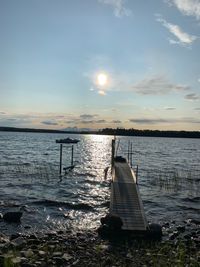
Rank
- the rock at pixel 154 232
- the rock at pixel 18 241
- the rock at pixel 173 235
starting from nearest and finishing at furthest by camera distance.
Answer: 1. the rock at pixel 18 241
2. the rock at pixel 154 232
3. the rock at pixel 173 235

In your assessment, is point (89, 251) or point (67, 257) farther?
point (89, 251)

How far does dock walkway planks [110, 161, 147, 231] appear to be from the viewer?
20975 mm

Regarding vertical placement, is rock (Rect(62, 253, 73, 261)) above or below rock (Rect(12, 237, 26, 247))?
above

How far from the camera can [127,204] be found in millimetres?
24391

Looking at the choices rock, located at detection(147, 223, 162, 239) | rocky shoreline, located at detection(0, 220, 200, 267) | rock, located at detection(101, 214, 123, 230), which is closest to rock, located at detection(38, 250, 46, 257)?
rocky shoreline, located at detection(0, 220, 200, 267)

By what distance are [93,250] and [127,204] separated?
7.05 metres

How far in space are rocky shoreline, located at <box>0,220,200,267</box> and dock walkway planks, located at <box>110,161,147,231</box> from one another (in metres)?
1.29

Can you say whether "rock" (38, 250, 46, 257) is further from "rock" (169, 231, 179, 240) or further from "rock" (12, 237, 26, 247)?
"rock" (169, 231, 179, 240)

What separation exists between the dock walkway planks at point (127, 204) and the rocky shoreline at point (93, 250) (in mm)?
1294

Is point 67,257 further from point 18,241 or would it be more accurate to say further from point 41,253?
point 18,241

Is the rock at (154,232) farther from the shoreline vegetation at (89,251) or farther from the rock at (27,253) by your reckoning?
the rock at (27,253)

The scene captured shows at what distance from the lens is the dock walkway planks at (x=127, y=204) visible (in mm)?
20975

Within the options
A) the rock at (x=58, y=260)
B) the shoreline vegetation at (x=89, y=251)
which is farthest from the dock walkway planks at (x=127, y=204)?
the rock at (x=58, y=260)

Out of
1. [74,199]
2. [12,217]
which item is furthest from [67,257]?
[74,199]
